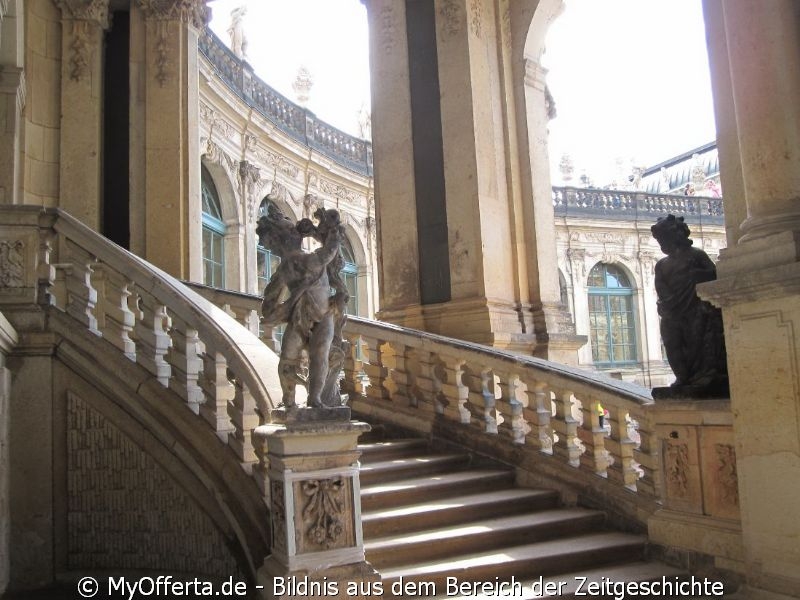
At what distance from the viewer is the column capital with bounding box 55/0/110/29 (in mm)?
8984

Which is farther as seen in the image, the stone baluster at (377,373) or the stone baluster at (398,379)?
the stone baluster at (377,373)

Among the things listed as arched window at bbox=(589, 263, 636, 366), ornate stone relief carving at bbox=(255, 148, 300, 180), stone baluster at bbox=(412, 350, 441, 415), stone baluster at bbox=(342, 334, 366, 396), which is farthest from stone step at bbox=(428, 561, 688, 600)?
arched window at bbox=(589, 263, 636, 366)

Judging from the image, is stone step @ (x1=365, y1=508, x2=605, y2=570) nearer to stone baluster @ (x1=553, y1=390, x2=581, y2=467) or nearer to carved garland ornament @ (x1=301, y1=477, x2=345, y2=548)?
stone baluster @ (x1=553, y1=390, x2=581, y2=467)

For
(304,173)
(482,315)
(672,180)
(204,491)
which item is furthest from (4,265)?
(672,180)

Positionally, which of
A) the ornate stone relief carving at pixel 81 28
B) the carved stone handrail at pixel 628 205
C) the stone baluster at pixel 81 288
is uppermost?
the carved stone handrail at pixel 628 205

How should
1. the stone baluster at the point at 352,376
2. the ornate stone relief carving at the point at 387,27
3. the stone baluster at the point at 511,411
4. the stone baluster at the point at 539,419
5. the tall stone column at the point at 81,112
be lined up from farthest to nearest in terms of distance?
1. the ornate stone relief carving at the point at 387,27
2. the tall stone column at the point at 81,112
3. the stone baluster at the point at 352,376
4. the stone baluster at the point at 511,411
5. the stone baluster at the point at 539,419

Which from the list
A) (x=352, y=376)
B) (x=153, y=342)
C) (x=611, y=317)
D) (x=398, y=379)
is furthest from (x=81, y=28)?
(x=611, y=317)

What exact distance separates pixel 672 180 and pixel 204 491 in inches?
1406

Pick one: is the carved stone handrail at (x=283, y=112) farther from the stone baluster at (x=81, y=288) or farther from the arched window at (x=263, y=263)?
the stone baluster at (x=81, y=288)

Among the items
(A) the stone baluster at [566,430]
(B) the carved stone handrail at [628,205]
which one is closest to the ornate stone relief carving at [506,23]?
(A) the stone baluster at [566,430]

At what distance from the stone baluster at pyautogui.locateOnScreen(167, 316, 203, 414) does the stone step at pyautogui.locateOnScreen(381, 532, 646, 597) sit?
1.65 m

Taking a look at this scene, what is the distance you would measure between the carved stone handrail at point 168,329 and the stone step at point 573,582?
5.12 ft

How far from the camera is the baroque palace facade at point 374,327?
183 inches

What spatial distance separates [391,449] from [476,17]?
5.47 m
